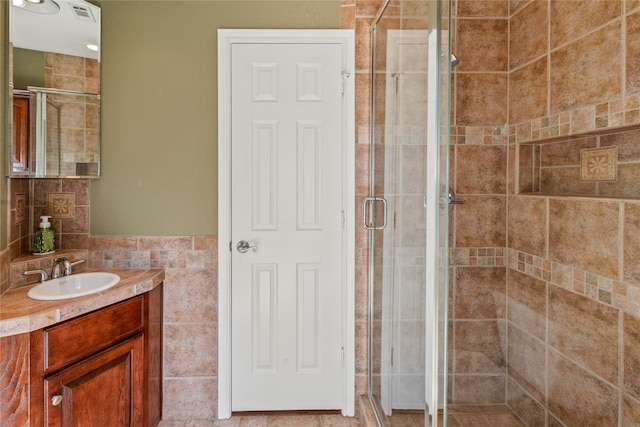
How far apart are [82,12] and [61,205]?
1.04 m

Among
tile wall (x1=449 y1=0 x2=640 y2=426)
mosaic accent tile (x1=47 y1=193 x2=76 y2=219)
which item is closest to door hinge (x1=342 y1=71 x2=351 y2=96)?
tile wall (x1=449 y1=0 x2=640 y2=426)

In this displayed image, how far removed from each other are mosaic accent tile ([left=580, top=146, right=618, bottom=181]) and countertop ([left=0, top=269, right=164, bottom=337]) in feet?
6.89

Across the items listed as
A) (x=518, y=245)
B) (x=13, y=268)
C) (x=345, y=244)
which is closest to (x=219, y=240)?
(x=345, y=244)

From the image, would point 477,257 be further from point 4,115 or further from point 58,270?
point 4,115

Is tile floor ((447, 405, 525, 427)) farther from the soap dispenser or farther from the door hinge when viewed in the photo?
the soap dispenser

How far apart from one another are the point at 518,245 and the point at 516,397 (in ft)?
2.62

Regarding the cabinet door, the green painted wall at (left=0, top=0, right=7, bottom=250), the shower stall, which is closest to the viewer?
the shower stall

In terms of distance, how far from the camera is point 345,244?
6.74 feet

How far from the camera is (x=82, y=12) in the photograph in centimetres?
196

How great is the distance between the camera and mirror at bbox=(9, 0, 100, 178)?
1.77 meters

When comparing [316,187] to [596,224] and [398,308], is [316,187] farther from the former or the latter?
[596,224]

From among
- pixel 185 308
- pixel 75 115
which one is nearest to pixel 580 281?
pixel 185 308

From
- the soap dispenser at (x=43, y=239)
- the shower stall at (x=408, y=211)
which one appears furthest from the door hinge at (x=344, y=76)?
the soap dispenser at (x=43, y=239)

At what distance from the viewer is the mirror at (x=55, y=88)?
1.77 metres
